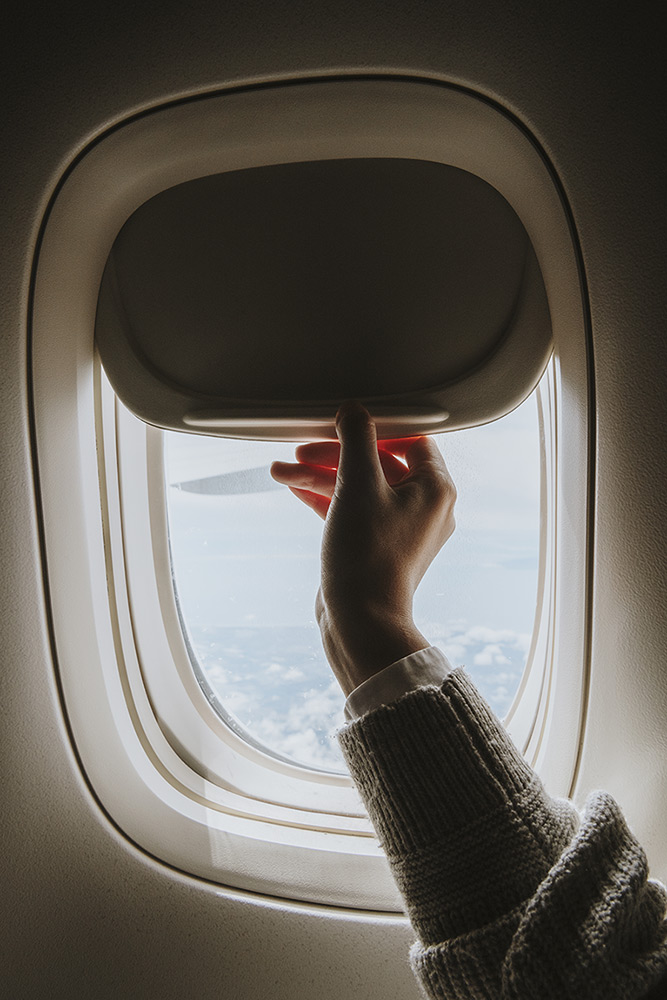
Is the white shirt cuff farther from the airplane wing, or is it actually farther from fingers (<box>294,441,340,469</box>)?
the airplane wing

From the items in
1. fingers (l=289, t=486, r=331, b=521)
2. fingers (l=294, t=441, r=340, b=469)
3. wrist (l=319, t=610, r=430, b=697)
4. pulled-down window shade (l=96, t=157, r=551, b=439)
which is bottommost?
wrist (l=319, t=610, r=430, b=697)

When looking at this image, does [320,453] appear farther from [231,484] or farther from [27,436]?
[27,436]

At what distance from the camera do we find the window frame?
69cm

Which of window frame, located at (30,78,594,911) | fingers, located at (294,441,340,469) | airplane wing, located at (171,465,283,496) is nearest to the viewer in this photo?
window frame, located at (30,78,594,911)

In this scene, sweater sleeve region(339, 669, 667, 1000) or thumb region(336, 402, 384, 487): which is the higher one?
thumb region(336, 402, 384, 487)

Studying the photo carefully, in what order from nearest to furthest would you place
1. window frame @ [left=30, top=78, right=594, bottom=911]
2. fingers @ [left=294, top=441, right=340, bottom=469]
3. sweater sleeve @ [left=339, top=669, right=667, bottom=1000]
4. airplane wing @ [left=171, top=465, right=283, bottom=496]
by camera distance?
sweater sleeve @ [left=339, top=669, right=667, bottom=1000] < window frame @ [left=30, top=78, right=594, bottom=911] < fingers @ [left=294, top=441, right=340, bottom=469] < airplane wing @ [left=171, top=465, right=283, bottom=496]

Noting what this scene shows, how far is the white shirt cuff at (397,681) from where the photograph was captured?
27.0 inches

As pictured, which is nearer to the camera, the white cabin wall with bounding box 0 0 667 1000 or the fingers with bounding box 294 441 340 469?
the white cabin wall with bounding box 0 0 667 1000

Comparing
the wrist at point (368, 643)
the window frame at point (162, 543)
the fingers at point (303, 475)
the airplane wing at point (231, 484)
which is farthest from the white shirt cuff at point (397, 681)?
the airplane wing at point (231, 484)

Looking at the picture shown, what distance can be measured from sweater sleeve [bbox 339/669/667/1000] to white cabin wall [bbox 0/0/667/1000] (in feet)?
0.58

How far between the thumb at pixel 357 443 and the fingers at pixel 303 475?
0.17 meters

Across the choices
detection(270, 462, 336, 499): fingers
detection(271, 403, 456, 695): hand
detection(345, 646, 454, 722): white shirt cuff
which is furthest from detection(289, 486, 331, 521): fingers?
detection(345, 646, 454, 722): white shirt cuff

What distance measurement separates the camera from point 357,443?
0.77m

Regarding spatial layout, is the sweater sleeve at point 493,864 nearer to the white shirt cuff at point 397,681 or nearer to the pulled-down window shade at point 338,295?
the white shirt cuff at point 397,681
